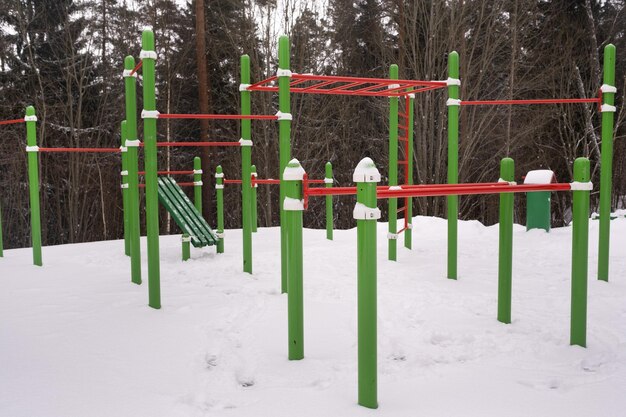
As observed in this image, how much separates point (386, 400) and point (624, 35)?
1657cm

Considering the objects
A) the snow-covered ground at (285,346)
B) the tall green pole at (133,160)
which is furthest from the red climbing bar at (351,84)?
the snow-covered ground at (285,346)

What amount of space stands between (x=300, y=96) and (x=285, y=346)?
11.6 meters

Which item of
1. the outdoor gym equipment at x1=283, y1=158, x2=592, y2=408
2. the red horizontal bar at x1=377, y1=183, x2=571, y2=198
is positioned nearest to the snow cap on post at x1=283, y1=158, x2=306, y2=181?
A: the outdoor gym equipment at x1=283, y1=158, x2=592, y2=408

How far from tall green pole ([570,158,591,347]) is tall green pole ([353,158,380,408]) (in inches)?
70.5

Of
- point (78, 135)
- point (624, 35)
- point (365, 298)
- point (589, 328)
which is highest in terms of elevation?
point (624, 35)

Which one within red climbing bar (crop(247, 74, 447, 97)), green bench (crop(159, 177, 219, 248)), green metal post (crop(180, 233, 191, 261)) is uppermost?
red climbing bar (crop(247, 74, 447, 97))

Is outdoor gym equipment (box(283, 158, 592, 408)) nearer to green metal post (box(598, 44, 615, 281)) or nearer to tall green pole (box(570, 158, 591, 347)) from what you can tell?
tall green pole (box(570, 158, 591, 347))

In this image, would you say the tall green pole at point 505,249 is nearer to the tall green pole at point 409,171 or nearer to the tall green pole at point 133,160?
the tall green pole at point 409,171

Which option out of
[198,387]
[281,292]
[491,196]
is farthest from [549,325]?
[491,196]

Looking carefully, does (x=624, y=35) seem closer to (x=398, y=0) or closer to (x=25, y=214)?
(x=398, y=0)

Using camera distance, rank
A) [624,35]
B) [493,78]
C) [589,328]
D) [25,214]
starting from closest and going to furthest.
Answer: [589,328], [25,214], [493,78], [624,35]

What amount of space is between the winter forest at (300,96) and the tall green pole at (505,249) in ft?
28.0

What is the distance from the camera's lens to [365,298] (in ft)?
8.85

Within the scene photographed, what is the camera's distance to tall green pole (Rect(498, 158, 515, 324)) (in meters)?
Answer: 4.11
